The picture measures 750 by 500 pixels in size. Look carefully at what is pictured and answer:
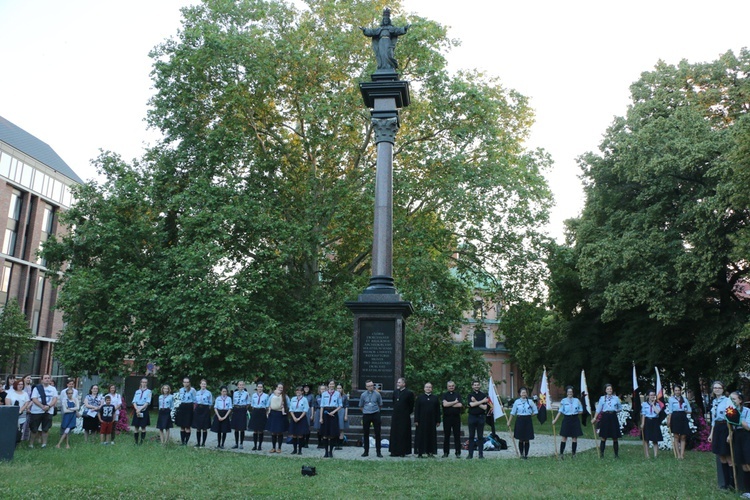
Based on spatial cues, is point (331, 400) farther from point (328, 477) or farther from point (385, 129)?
point (385, 129)

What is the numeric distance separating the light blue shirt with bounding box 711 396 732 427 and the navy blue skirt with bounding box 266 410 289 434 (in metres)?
10.5

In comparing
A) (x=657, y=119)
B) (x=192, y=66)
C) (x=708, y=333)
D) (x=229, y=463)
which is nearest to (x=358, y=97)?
(x=192, y=66)

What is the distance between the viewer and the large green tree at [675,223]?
26.0 m

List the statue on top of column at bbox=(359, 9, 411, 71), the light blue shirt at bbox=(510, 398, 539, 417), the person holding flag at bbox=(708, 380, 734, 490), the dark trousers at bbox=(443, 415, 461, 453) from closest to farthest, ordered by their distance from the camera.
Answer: the person holding flag at bbox=(708, 380, 734, 490) → the dark trousers at bbox=(443, 415, 461, 453) → the light blue shirt at bbox=(510, 398, 539, 417) → the statue on top of column at bbox=(359, 9, 411, 71)

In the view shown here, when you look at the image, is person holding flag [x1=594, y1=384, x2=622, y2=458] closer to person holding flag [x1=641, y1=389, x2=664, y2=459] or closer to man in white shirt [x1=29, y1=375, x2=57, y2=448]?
person holding flag [x1=641, y1=389, x2=664, y2=459]

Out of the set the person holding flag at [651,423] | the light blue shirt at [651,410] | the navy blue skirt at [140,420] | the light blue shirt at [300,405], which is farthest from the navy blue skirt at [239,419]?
the light blue shirt at [651,410]

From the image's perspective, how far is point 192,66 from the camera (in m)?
30.3

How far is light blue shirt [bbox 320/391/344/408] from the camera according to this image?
685 inches

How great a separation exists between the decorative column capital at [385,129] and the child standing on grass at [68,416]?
11.0 meters

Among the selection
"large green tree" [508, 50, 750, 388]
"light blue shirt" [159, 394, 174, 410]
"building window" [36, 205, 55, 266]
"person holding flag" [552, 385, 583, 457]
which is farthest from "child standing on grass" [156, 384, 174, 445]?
"building window" [36, 205, 55, 266]

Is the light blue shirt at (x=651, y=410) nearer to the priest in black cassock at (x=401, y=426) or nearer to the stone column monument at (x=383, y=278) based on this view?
the stone column monument at (x=383, y=278)

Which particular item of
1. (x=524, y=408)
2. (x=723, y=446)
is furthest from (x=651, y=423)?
(x=723, y=446)

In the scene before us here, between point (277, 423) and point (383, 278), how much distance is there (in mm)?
4841

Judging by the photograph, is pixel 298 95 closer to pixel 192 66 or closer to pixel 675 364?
pixel 192 66
